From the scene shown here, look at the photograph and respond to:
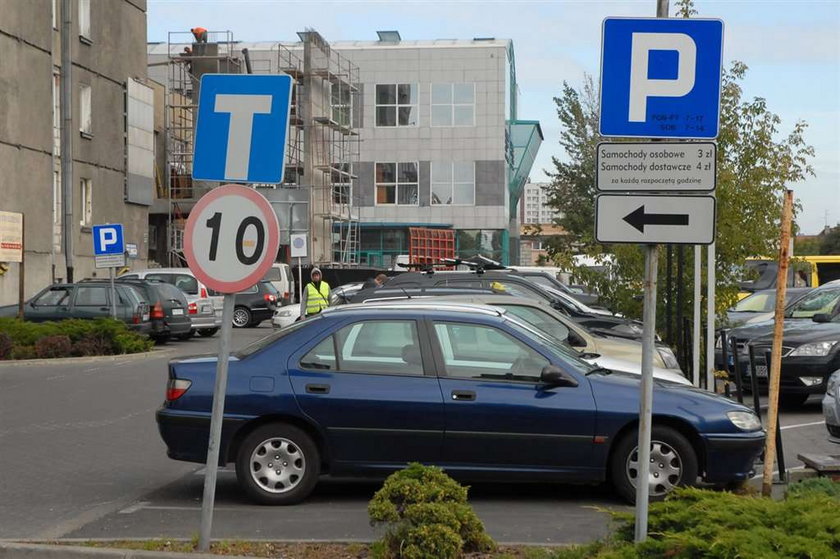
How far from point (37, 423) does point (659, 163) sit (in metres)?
10.5

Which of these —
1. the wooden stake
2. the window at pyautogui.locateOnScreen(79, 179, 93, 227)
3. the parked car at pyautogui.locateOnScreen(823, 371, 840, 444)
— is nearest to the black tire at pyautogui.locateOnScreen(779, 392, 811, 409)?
the parked car at pyautogui.locateOnScreen(823, 371, 840, 444)

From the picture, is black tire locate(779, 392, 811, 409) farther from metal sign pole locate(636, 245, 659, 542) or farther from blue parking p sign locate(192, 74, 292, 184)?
blue parking p sign locate(192, 74, 292, 184)

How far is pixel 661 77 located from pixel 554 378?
3.24 meters

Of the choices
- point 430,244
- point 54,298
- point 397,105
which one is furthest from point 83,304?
point 397,105

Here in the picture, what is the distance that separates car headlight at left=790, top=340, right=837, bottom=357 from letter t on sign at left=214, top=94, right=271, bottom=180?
1092cm

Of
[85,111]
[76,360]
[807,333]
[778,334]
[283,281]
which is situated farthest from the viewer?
[283,281]

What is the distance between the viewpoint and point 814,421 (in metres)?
15.7

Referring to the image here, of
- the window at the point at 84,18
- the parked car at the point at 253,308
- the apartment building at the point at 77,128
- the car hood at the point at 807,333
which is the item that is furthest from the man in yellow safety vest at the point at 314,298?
the window at the point at 84,18

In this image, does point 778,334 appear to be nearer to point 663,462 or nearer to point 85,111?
point 663,462

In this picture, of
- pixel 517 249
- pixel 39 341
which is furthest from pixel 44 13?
pixel 517 249

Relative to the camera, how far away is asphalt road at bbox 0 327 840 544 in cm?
880

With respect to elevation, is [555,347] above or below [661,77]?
below

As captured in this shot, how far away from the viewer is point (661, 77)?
701 cm

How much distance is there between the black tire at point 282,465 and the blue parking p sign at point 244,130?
2736mm
